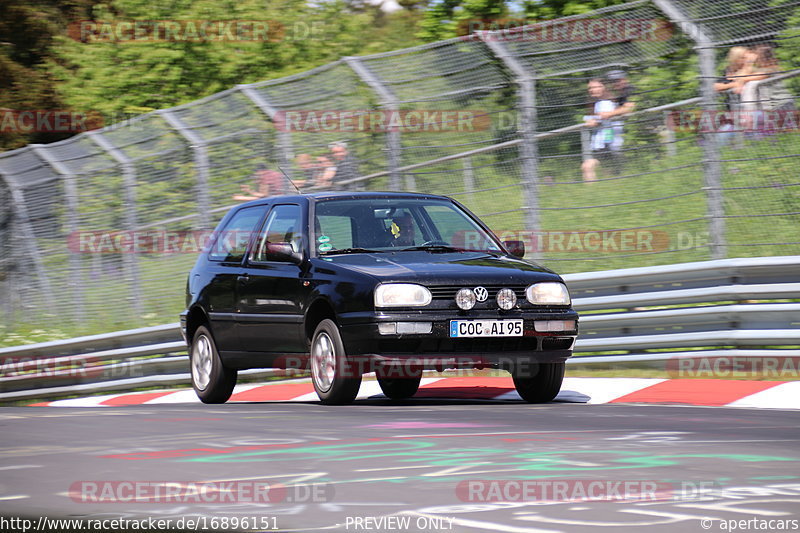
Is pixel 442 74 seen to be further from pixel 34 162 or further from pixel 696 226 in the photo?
pixel 34 162

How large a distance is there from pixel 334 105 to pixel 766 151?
4.84 metres

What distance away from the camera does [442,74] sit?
507 inches

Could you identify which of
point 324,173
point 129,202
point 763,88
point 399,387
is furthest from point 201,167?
point 763,88

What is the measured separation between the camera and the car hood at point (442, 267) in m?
9.50

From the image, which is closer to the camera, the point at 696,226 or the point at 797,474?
the point at 797,474

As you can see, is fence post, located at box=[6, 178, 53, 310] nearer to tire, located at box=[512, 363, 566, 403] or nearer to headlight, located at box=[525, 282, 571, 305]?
tire, located at box=[512, 363, 566, 403]

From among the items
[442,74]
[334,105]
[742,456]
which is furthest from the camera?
[334,105]

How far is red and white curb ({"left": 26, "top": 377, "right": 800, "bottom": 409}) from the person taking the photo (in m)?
9.85

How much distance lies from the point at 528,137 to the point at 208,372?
334 cm

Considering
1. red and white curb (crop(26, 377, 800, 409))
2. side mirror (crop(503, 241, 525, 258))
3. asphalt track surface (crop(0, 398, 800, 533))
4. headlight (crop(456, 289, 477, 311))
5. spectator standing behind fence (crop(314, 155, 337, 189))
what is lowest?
red and white curb (crop(26, 377, 800, 409))

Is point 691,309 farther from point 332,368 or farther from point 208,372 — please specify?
point 208,372

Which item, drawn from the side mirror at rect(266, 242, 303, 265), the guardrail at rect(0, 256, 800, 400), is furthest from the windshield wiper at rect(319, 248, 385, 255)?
the guardrail at rect(0, 256, 800, 400)

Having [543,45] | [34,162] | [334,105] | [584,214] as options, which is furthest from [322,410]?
[34,162]

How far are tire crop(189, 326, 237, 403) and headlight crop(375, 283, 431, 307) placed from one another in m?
2.53
